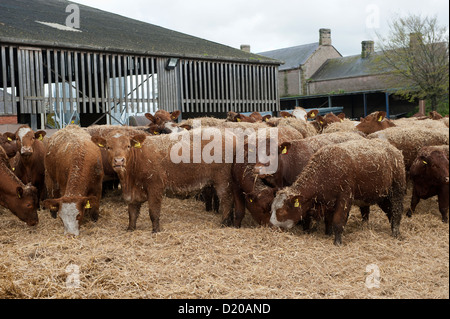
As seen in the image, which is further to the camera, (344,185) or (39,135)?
(39,135)

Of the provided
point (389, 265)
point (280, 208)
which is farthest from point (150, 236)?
point (389, 265)

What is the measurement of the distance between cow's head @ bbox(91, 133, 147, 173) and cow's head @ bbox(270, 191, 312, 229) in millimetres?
2036

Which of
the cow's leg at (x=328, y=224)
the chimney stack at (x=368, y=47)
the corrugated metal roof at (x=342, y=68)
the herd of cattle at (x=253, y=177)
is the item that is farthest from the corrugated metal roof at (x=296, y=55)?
the cow's leg at (x=328, y=224)

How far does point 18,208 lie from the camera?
23.9 feet

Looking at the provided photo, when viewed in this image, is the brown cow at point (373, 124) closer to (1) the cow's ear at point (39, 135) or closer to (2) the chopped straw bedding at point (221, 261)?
(2) the chopped straw bedding at point (221, 261)

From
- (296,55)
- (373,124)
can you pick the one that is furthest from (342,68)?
(373,124)

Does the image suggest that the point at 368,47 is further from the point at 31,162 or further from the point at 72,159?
the point at 72,159

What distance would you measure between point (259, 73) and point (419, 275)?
1933 cm

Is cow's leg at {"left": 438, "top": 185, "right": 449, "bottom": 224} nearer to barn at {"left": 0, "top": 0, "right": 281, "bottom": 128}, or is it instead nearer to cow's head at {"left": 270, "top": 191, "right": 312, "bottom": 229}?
cow's head at {"left": 270, "top": 191, "right": 312, "bottom": 229}

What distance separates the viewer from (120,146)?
6.25 m

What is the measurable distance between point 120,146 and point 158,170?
2.34 ft

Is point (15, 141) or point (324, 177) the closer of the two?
point (324, 177)

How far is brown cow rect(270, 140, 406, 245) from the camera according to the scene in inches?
228
